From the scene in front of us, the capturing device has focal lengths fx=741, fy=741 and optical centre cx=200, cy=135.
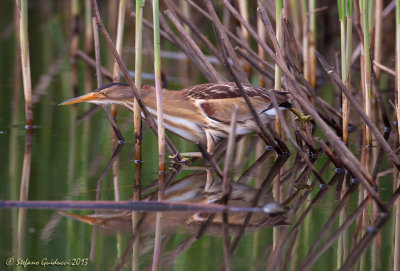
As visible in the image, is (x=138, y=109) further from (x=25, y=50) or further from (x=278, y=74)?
(x=25, y=50)

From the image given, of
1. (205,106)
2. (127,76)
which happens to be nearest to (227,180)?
(127,76)

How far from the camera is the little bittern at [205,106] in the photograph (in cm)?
425

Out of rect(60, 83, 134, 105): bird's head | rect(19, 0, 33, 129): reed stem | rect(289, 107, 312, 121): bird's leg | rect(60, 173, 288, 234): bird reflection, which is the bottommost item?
rect(60, 173, 288, 234): bird reflection

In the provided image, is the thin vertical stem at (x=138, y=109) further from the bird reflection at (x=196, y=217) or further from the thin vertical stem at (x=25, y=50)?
the thin vertical stem at (x=25, y=50)

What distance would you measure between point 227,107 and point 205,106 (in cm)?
13

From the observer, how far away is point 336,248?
9.67ft

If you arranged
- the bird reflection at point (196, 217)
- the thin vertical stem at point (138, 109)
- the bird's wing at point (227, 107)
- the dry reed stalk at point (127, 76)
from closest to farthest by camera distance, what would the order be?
the bird reflection at point (196, 217) → the thin vertical stem at point (138, 109) → the dry reed stalk at point (127, 76) → the bird's wing at point (227, 107)

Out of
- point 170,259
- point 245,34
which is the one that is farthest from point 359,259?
point 245,34

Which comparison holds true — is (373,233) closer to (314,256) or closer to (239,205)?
(314,256)

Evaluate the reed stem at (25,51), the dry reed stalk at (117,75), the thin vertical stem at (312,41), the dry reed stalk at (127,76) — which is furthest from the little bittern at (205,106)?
the thin vertical stem at (312,41)

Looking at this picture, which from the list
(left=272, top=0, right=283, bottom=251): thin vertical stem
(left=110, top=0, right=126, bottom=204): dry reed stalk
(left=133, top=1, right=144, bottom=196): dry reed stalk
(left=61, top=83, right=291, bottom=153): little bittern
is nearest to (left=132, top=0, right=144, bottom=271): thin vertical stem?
(left=133, top=1, right=144, bottom=196): dry reed stalk

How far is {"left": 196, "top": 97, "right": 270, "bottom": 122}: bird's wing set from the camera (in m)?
4.23

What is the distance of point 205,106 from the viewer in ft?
14.1

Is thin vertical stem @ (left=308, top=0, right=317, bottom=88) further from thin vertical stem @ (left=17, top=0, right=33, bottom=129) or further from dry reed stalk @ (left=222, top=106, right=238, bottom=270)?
dry reed stalk @ (left=222, top=106, right=238, bottom=270)
